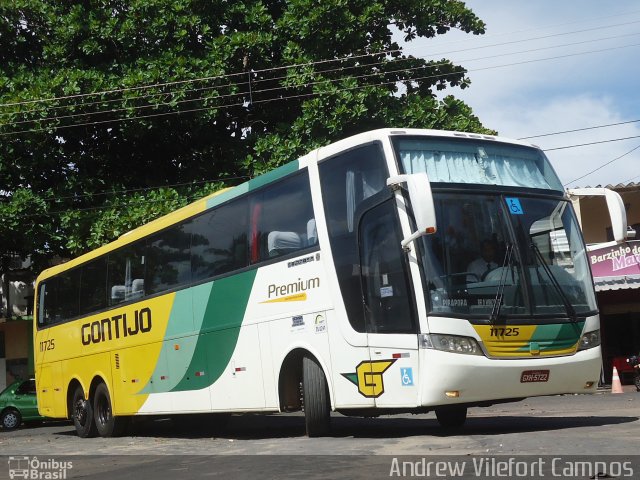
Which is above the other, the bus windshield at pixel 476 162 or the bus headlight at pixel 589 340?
the bus windshield at pixel 476 162

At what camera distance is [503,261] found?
34.8 ft

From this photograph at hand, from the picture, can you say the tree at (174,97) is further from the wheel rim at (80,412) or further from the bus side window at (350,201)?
the bus side window at (350,201)

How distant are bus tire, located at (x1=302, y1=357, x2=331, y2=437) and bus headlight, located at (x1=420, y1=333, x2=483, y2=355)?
1936 millimetres

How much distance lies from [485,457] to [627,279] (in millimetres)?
17441

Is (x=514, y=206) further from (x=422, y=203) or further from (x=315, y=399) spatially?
(x=315, y=399)

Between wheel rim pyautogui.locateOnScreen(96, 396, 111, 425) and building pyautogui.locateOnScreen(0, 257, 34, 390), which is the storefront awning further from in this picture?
building pyautogui.locateOnScreen(0, 257, 34, 390)

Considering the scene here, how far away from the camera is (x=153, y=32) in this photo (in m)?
22.5

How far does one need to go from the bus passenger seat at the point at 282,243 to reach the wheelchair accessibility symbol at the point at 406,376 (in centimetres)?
248

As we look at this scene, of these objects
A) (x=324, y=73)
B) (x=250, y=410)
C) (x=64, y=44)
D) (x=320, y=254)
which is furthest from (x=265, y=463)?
(x=64, y=44)

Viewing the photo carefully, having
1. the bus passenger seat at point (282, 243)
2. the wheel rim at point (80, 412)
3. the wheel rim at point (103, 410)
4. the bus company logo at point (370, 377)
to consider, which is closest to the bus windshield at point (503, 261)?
the bus company logo at point (370, 377)

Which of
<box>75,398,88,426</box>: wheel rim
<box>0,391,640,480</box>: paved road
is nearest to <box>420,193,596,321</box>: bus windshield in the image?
<box>0,391,640,480</box>: paved road

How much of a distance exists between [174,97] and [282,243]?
10.7 metres

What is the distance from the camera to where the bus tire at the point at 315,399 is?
1157cm

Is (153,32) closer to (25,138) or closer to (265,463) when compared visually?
(25,138)
